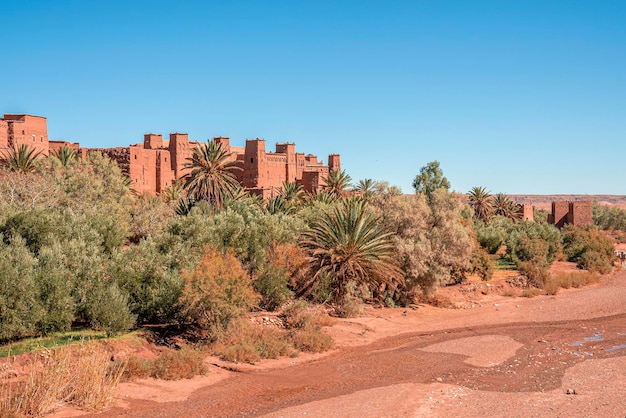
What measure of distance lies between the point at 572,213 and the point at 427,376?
118 feet

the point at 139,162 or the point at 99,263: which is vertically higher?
the point at 139,162

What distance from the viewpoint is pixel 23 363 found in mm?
12617

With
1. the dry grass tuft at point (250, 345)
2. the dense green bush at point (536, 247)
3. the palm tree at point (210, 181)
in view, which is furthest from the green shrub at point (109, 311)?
the dense green bush at point (536, 247)

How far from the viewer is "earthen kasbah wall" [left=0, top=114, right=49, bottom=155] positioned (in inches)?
1307

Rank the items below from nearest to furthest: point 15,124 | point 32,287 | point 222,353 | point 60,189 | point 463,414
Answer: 1. point 463,414
2. point 32,287
3. point 222,353
4. point 60,189
5. point 15,124

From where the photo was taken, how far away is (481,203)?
48.6 meters

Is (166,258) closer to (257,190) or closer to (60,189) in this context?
(60,189)

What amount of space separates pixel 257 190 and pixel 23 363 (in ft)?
92.3

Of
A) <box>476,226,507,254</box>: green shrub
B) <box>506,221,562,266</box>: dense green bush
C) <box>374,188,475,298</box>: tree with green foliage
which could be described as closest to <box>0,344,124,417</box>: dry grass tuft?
<box>374,188,475,298</box>: tree with green foliage

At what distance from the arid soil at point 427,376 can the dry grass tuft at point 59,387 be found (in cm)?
34

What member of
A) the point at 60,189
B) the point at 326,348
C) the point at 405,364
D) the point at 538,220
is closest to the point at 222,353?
the point at 326,348

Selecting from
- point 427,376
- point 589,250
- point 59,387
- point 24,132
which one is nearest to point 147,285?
point 59,387

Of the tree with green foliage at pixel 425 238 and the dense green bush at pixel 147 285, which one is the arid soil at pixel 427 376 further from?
the dense green bush at pixel 147 285

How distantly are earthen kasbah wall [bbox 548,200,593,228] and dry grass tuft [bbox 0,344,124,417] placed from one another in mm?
41300
